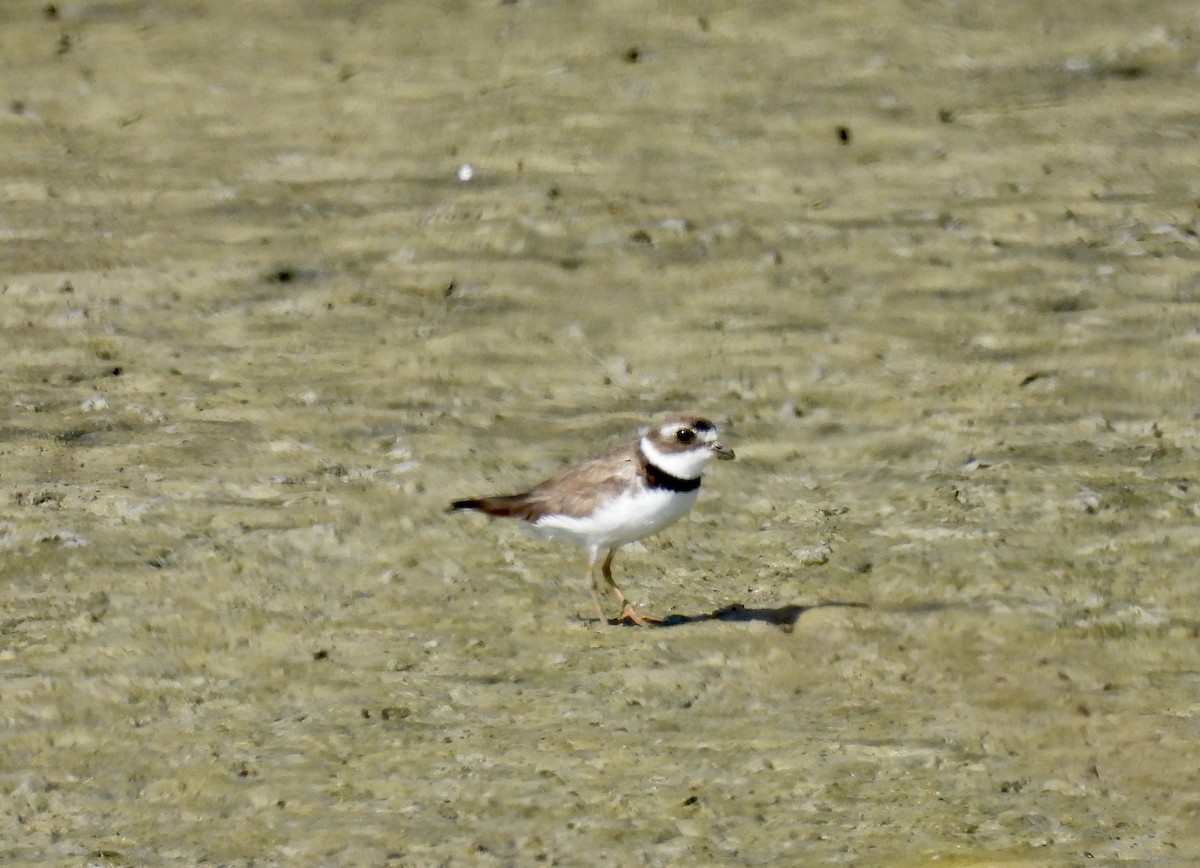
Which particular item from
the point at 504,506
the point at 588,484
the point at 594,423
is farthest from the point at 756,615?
Result: the point at 594,423

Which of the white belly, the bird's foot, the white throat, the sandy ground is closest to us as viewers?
the sandy ground

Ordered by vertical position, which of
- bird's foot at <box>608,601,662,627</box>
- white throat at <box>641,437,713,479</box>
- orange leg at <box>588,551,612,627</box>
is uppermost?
white throat at <box>641,437,713,479</box>

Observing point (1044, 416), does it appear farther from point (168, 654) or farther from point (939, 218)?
point (168, 654)

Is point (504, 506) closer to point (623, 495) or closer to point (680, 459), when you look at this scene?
point (623, 495)

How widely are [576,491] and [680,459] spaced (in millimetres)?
449

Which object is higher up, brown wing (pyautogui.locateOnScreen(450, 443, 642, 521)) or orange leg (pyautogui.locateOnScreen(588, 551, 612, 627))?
brown wing (pyautogui.locateOnScreen(450, 443, 642, 521))

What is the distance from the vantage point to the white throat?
793cm

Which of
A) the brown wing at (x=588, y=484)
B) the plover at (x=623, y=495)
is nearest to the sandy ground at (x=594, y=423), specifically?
the plover at (x=623, y=495)

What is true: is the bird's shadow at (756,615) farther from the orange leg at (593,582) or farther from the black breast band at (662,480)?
the black breast band at (662,480)

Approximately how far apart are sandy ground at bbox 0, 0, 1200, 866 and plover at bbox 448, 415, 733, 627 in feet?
1.30

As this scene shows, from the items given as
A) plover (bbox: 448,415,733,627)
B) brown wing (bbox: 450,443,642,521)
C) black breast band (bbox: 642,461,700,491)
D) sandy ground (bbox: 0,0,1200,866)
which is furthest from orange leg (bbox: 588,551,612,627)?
black breast band (bbox: 642,461,700,491)

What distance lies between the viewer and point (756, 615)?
808cm

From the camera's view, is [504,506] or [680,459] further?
[504,506]

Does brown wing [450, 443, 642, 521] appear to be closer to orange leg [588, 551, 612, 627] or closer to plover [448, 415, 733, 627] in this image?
plover [448, 415, 733, 627]
